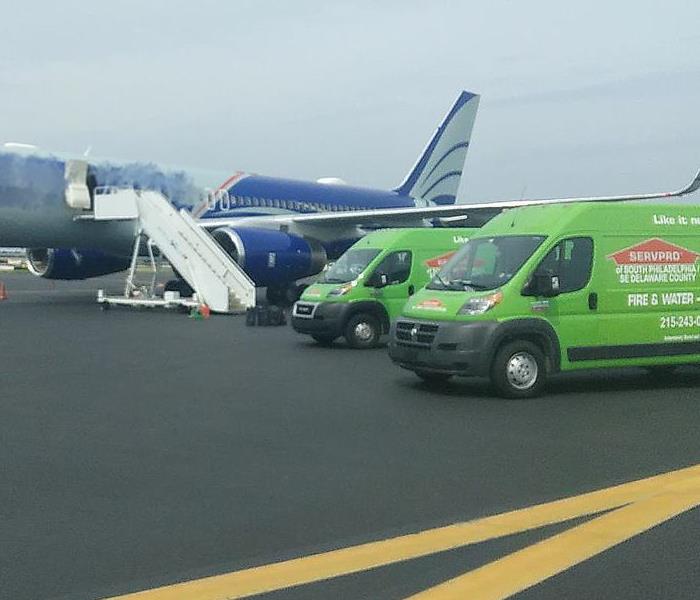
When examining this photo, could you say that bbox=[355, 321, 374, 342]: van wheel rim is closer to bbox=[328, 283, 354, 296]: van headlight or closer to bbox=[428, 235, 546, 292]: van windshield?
bbox=[328, 283, 354, 296]: van headlight

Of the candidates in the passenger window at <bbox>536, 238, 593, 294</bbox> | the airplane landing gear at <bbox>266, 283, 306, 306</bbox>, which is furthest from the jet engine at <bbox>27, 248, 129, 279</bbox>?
the passenger window at <bbox>536, 238, 593, 294</bbox>

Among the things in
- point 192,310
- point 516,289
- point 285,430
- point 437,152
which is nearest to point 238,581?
point 285,430

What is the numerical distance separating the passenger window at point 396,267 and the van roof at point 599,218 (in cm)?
416

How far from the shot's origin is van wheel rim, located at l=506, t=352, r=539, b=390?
10.1 meters

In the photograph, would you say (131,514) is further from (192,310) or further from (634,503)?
(192,310)

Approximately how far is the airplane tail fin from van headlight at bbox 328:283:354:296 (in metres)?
19.5

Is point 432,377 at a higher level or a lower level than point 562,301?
lower

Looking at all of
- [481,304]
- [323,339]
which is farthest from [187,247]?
[481,304]

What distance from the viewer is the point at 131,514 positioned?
568cm

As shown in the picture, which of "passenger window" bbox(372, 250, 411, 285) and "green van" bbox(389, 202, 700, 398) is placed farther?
"passenger window" bbox(372, 250, 411, 285)

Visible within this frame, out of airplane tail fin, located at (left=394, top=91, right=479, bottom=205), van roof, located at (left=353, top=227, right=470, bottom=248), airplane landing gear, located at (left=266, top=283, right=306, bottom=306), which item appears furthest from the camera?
airplane tail fin, located at (left=394, top=91, right=479, bottom=205)

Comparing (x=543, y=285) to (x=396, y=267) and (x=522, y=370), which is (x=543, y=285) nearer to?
(x=522, y=370)

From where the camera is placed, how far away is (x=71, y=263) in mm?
26141

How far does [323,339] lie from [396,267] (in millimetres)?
1652
